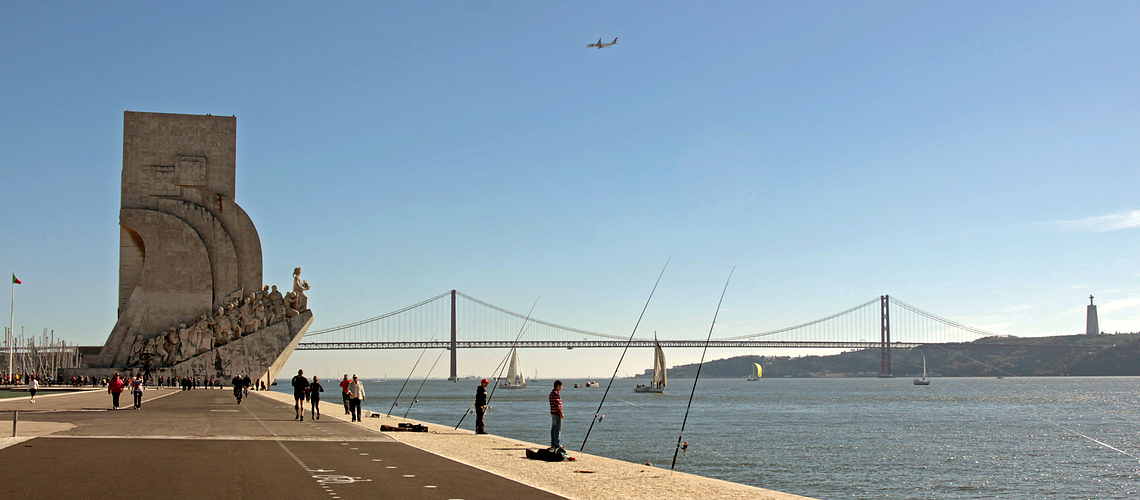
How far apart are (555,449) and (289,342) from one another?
34012mm

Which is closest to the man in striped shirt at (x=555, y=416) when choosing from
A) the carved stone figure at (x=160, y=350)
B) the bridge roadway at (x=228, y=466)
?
the bridge roadway at (x=228, y=466)

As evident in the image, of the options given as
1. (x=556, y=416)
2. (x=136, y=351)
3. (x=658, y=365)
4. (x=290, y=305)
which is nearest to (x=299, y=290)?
(x=290, y=305)

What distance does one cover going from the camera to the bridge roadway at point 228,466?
6830 mm

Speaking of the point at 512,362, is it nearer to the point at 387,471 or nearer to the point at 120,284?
the point at 120,284

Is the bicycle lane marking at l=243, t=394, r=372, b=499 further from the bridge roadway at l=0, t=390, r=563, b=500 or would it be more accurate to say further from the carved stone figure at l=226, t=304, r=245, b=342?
the carved stone figure at l=226, t=304, r=245, b=342

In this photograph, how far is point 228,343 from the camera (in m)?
41.3

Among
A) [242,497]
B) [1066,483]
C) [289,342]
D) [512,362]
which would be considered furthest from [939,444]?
[512,362]

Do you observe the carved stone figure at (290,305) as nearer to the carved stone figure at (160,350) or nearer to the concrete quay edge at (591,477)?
the carved stone figure at (160,350)

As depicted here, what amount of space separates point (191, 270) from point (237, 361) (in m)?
5.29

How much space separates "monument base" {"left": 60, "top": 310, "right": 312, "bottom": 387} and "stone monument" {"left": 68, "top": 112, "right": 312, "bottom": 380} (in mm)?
44

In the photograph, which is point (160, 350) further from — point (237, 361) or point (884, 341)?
point (884, 341)

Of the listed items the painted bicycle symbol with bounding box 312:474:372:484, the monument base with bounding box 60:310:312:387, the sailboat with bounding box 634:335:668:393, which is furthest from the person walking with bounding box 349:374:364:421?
the sailboat with bounding box 634:335:668:393

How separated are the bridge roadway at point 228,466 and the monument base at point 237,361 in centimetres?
2811

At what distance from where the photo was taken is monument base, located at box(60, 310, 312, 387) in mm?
40719
